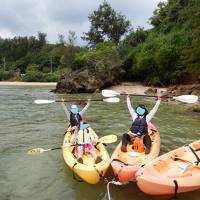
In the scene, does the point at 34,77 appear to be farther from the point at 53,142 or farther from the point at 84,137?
the point at 84,137

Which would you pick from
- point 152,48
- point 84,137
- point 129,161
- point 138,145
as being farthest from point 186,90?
point 129,161

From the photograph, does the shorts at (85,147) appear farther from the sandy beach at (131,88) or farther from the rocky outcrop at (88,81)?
the rocky outcrop at (88,81)

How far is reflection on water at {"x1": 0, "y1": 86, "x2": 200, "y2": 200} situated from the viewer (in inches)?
245

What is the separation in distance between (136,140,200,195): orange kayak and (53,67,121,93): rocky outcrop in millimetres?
20570

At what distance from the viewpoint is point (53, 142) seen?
10172mm

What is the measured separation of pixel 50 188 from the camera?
6543 mm

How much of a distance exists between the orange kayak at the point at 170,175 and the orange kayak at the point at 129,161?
310mm

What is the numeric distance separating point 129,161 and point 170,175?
1.04 meters

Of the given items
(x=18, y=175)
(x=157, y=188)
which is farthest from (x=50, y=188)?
(x=157, y=188)

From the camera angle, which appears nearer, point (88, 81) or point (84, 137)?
point (84, 137)

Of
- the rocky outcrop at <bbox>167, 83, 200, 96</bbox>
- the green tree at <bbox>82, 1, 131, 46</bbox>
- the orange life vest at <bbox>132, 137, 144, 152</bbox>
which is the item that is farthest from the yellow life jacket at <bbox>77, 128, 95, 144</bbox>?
the green tree at <bbox>82, 1, 131, 46</bbox>

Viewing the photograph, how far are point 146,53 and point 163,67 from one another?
8.45 feet

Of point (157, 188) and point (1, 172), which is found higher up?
point (157, 188)

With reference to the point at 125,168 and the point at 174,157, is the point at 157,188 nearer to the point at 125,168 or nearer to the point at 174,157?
the point at 125,168
